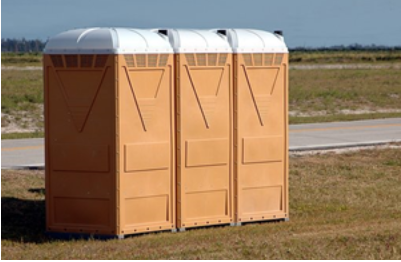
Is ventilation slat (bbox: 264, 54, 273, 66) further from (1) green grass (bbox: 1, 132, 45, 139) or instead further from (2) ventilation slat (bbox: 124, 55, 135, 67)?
(1) green grass (bbox: 1, 132, 45, 139)

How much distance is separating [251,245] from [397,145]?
38.4 ft

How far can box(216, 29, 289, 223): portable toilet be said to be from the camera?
10.6 meters

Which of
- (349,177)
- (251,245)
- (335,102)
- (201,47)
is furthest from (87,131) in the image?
(335,102)

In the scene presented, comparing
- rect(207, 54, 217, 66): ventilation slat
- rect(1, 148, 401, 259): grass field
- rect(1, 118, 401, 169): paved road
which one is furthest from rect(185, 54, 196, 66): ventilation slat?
rect(1, 118, 401, 169): paved road

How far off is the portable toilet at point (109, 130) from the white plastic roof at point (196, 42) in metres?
0.15

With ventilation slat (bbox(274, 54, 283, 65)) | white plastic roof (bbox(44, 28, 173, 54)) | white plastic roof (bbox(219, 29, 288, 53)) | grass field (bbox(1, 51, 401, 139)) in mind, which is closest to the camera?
white plastic roof (bbox(44, 28, 173, 54))

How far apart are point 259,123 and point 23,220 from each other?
3.43m

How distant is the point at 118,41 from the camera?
9633 millimetres

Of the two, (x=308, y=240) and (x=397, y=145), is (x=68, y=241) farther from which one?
(x=397, y=145)

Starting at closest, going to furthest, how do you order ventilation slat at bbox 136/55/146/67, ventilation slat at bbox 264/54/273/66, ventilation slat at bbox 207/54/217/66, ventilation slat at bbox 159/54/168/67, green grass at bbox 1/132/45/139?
ventilation slat at bbox 136/55/146/67 → ventilation slat at bbox 159/54/168/67 → ventilation slat at bbox 207/54/217/66 → ventilation slat at bbox 264/54/273/66 → green grass at bbox 1/132/45/139

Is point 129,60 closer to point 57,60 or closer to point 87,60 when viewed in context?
point 87,60

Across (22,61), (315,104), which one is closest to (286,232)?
(315,104)

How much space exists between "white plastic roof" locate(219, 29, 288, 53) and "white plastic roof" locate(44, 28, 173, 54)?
3.19 ft

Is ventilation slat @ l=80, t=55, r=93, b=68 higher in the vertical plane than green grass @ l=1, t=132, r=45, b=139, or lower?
higher
